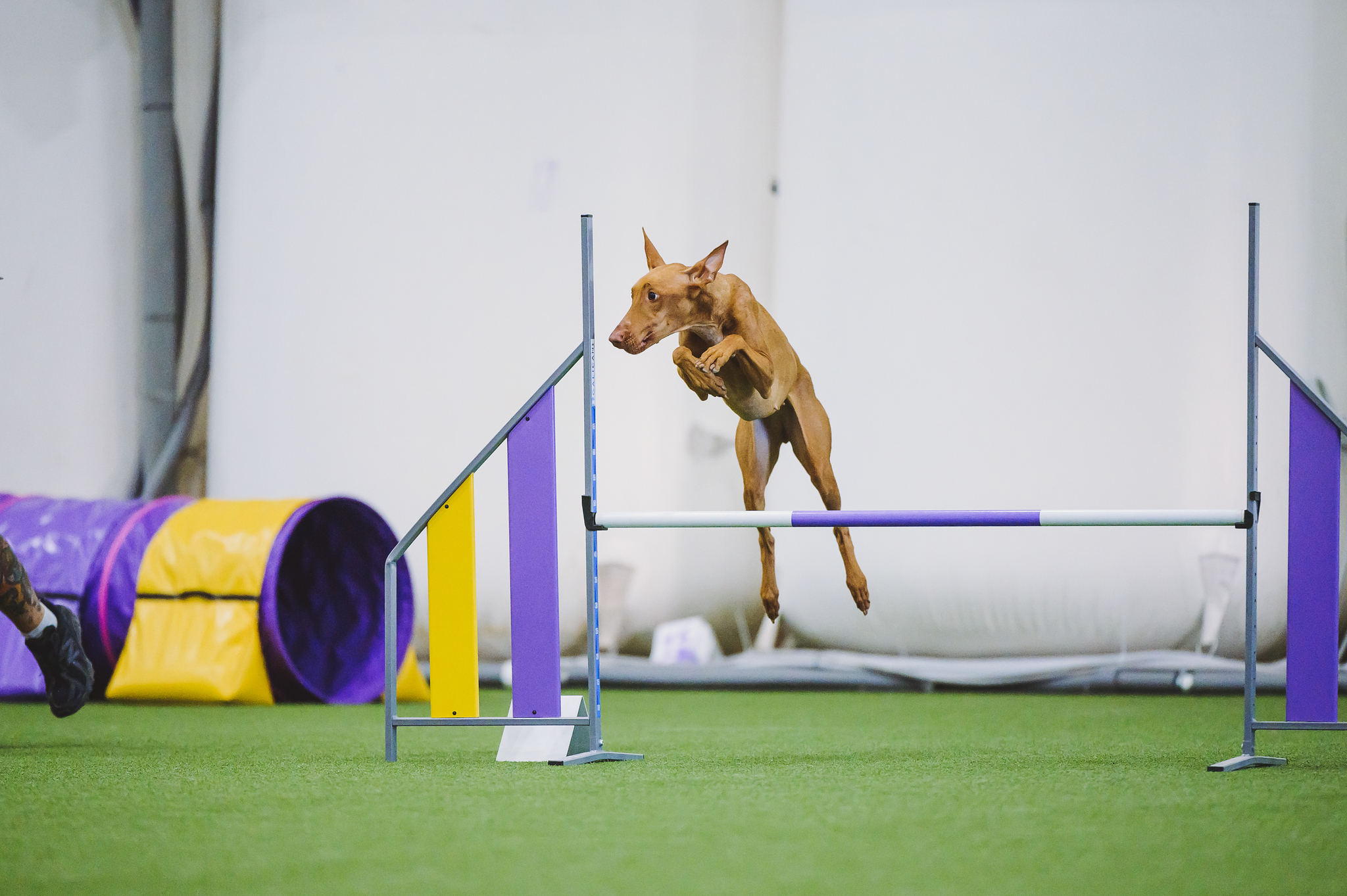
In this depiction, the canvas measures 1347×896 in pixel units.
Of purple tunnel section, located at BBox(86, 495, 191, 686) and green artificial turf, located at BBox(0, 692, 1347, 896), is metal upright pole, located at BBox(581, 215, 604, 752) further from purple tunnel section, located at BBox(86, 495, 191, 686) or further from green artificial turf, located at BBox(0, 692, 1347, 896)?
purple tunnel section, located at BBox(86, 495, 191, 686)

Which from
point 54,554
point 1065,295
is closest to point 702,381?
point 1065,295

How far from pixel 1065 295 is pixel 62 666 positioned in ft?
9.90

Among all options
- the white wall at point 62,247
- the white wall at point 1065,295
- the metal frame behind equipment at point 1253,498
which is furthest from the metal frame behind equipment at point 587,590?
the white wall at point 62,247

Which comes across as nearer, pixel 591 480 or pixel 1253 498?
pixel 1253 498

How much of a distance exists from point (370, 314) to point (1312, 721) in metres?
3.37

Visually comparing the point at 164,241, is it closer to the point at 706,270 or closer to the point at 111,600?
the point at 111,600

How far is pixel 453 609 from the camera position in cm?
236

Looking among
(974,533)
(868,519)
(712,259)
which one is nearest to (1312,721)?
(868,519)

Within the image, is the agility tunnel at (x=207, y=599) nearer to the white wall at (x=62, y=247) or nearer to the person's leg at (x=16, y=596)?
the white wall at (x=62, y=247)

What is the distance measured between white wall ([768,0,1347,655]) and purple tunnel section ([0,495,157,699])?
212 centimetres

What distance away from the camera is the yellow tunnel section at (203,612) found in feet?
12.0

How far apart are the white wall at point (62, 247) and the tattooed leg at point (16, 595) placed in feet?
8.49

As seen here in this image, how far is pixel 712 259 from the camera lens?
2.12m

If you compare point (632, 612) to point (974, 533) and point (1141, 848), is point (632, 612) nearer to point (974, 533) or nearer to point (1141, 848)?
point (974, 533)
